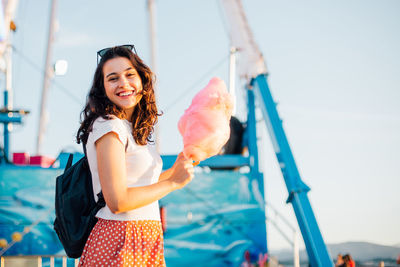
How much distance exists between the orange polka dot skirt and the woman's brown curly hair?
30 centimetres

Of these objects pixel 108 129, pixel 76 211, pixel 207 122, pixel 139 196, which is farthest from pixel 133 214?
pixel 207 122

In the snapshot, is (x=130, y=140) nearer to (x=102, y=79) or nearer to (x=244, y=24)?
(x=102, y=79)

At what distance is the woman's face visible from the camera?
1.68m

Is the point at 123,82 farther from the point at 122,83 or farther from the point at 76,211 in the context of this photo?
the point at 76,211

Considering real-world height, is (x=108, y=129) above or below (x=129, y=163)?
above

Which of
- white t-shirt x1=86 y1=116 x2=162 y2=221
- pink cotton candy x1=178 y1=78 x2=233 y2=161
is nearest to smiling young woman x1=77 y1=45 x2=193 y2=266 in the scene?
white t-shirt x1=86 y1=116 x2=162 y2=221

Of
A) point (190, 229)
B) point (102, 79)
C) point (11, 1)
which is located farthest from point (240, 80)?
point (102, 79)

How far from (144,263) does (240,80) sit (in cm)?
735

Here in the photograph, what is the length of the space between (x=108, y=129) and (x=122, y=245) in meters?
0.39

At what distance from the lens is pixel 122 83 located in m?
1.68

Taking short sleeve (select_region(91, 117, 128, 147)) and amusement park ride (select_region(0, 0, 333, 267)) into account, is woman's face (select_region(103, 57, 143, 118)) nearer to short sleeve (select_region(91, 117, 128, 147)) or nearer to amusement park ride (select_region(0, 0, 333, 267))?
short sleeve (select_region(91, 117, 128, 147))

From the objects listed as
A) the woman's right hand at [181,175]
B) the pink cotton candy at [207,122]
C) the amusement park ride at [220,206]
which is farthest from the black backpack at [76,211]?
the amusement park ride at [220,206]

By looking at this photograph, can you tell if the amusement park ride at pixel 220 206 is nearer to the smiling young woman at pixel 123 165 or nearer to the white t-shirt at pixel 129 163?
the smiling young woman at pixel 123 165

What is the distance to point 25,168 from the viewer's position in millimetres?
8023
